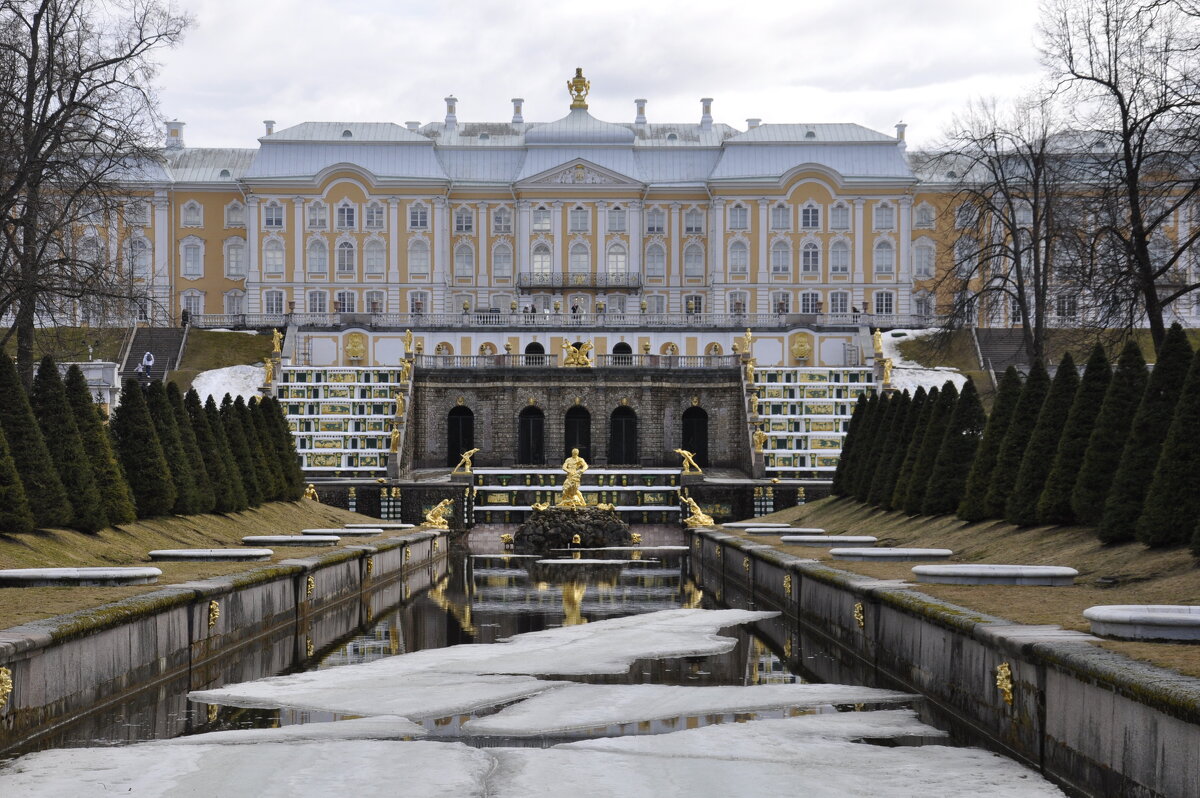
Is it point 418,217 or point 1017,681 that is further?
point 418,217

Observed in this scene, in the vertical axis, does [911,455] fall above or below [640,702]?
above

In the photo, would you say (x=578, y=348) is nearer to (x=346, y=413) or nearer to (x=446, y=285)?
(x=346, y=413)

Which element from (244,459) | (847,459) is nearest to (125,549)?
(244,459)

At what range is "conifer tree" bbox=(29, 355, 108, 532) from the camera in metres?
22.4

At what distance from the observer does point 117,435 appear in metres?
26.9

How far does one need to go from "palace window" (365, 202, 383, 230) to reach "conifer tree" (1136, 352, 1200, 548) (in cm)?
8373

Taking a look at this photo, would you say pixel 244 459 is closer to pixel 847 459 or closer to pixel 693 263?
pixel 847 459

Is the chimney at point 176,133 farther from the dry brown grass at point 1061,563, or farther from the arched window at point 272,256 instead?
the dry brown grass at point 1061,563

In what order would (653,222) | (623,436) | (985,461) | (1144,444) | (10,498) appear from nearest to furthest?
(1144,444)
(10,498)
(985,461)
(623,436)
(653,222)

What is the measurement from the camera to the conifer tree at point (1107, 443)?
20750mm

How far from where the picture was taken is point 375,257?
323 feet

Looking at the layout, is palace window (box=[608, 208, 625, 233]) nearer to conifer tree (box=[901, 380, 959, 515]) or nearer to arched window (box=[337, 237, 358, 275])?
arched window (box=[337, 237, 358, 275])

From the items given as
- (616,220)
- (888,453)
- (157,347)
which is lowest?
(888,453)

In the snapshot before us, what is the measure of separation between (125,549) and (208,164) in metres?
85.1
